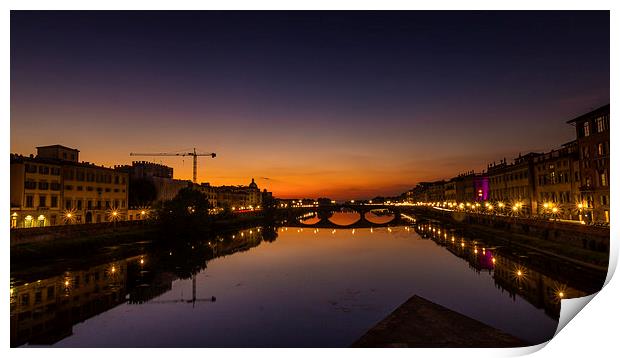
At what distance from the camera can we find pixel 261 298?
2530 centimetres

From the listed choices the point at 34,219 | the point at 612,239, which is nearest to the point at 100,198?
the point at 34,219

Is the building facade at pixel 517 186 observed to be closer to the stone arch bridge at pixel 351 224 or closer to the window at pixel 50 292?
the stone arch bridge at pixel 351 224

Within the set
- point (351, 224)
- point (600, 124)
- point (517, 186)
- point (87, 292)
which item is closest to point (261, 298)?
point (87, 292)

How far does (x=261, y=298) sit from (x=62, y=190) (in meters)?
35.2

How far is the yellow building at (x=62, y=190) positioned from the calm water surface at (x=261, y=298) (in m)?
13.3

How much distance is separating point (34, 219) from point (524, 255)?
49225 millimetres

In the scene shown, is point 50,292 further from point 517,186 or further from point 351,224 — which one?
point 351,224

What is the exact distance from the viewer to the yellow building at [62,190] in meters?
41.7

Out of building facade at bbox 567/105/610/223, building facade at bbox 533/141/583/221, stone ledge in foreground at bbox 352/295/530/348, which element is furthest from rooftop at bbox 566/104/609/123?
stone ledge in foreground at bbox 352/295/530/348

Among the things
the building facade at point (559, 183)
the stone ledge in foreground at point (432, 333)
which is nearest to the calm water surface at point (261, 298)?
the stone ledge in foreground at point (432, 333)

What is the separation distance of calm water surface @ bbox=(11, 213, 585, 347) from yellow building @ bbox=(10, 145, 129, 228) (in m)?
13.3

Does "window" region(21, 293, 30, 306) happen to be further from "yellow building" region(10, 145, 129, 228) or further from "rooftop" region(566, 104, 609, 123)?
"rooftop" region(566, 104, 609, 123)

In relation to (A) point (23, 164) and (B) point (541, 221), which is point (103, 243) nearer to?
(A) point (23, 164)

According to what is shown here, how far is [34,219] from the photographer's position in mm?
42656
